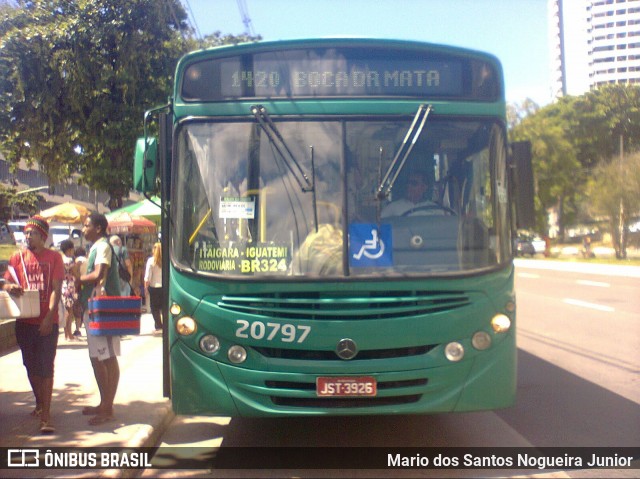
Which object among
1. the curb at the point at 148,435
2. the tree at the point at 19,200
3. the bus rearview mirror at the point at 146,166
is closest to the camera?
the curb at the point at 148,435

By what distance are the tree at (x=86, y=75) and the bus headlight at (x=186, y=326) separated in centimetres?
1203

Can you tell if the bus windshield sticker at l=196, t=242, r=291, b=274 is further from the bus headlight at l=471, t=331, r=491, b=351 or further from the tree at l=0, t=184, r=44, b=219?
the tree at l=0, t=184, r=44, b=219

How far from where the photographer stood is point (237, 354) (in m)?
5.33

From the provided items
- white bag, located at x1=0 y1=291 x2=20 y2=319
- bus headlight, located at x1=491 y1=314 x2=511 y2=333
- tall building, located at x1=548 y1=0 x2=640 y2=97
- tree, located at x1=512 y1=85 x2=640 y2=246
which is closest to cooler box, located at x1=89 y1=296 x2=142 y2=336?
white bag, located at x1=0 y1=291 x2=20 y2=319

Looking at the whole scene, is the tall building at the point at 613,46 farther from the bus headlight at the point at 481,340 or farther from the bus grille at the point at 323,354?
the bus grille at the point at 323,354

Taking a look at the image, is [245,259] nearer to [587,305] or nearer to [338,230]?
[338,230]

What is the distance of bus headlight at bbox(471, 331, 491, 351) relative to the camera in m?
5.41

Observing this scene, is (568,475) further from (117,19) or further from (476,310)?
(117,19)

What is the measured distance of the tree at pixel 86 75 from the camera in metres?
16.1

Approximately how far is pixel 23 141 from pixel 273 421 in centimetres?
1291

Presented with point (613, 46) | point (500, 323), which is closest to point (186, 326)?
point (500, 323)

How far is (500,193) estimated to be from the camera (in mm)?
5746

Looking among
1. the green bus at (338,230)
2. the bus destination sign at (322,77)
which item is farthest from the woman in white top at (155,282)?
the bus destination sign at (322,77)

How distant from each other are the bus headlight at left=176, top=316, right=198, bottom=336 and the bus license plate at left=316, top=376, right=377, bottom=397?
3.29 ft
